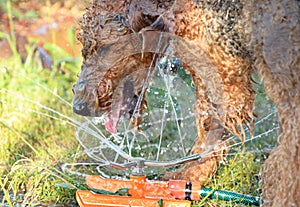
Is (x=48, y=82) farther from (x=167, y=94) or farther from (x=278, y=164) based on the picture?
(x=278, y=164)

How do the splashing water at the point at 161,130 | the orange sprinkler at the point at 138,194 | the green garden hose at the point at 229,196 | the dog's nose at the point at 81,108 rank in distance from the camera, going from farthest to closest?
the splashing water at the point at 161,130
the dog's nose at the point at 81,108
the green garden hose at the point at 229,196
the orange sprinkler at the point at 138,194

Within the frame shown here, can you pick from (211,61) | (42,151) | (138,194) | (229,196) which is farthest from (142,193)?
(42,151)

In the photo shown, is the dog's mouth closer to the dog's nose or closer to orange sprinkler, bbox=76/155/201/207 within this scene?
the dog's nose

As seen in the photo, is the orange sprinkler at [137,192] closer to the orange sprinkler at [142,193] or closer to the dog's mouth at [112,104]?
the orange sprinkler at [142,193]

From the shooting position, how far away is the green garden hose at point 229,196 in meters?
2.36

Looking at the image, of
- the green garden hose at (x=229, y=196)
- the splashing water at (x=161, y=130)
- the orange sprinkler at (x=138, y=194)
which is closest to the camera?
the orange sprinkler at (x=138, y=194)

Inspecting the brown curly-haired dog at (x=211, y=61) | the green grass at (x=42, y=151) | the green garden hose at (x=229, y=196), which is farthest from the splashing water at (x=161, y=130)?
the green garden hose at (x=229, y=196)

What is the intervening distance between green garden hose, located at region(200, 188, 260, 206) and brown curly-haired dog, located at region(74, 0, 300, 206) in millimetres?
281

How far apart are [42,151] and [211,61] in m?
1.09

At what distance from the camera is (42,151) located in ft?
9.75

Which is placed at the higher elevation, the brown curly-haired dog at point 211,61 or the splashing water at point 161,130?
the brown curly-haired dog at point 211,61

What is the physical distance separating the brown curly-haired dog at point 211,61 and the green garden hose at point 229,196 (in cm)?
28

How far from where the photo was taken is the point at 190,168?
107 inches

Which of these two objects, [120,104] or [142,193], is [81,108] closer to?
[120,104]
